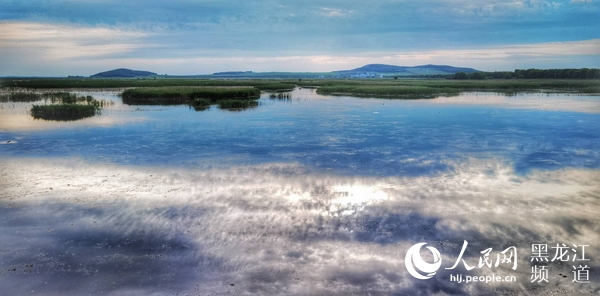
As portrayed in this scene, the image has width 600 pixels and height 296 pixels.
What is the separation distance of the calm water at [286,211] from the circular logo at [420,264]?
4.4 inches

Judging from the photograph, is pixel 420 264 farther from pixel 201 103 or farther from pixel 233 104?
pixel 201 103

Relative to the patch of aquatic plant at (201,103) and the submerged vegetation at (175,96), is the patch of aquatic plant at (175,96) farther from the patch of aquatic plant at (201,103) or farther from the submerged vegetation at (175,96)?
the patch of aquatic plant at (201,103)

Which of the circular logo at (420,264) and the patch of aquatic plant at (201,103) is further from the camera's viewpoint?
the patch of aquatic plant at (201,103)

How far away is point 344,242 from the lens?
29.8 feet

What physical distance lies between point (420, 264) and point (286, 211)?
3.77 m

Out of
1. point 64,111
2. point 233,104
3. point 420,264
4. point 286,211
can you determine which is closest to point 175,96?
point 233,104

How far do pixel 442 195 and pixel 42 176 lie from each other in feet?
39.3

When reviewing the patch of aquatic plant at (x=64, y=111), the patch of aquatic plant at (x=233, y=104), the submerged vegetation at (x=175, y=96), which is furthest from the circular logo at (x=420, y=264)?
the submerged vegetation at (x=175, y=96)

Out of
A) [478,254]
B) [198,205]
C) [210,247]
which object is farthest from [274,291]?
[198,205]

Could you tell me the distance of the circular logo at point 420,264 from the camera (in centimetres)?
784

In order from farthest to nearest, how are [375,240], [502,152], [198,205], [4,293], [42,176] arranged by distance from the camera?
[502,152] → [42,176] → [198,205] → [375,240] → [4,293]

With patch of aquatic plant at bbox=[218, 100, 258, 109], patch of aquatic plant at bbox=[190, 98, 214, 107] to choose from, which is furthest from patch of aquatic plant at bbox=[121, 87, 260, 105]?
patch of aquatic plant at bbox=[218, 100, 258, 109]

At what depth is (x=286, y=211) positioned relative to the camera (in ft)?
35.8

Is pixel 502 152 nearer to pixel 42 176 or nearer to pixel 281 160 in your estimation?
pixel 281 160
